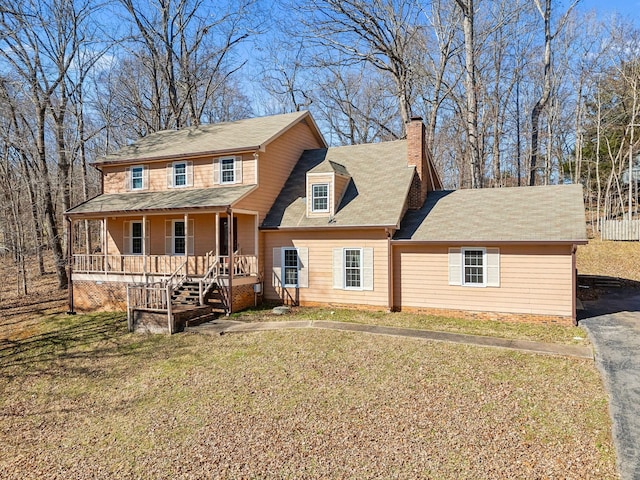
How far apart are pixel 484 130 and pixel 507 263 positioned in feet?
67.6

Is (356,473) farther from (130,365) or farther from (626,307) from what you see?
(626,307)

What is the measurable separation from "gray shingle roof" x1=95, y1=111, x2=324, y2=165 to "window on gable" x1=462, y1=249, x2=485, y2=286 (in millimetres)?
8909

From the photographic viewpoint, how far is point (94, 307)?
17.4 m

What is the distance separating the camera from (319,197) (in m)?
16.6

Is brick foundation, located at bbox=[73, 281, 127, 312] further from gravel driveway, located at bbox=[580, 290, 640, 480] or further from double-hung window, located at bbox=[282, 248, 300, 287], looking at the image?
gravel driveway, located at bbox=[580, 290, 640, 480]

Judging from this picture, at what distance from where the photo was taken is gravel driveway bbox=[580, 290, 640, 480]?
19.7 feet

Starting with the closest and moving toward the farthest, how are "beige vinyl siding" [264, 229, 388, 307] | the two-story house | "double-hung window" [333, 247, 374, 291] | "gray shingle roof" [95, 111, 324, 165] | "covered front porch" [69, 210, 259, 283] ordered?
the two-story house → "beige vinyl siding" [264, 229, 388, 307] → "double-hung window" [333, 247, 374, 291] → "covered front porch" [69, 210, 259, 283] → "gray shingle roof" [95, 111, 324, 165]


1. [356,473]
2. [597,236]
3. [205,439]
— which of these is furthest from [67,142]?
[597,236]

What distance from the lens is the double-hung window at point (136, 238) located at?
64.0 feet

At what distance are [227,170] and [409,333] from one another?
10.3 m

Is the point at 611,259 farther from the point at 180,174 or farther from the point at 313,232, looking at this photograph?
the point at 180,174

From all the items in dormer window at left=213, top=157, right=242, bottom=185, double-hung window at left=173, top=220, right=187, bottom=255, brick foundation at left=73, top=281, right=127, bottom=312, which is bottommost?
brick foundation at left=73, top=281, right=127, bottom=312

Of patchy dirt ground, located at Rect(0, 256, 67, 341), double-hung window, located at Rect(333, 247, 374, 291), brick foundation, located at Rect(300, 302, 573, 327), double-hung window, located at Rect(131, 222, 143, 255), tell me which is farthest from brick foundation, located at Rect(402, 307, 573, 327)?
patchy dirt ground, located at Rect(0, 256, 67, 341)

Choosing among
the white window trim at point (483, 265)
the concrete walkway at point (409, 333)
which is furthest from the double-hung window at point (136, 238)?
the white window trim at point (483, 265)
